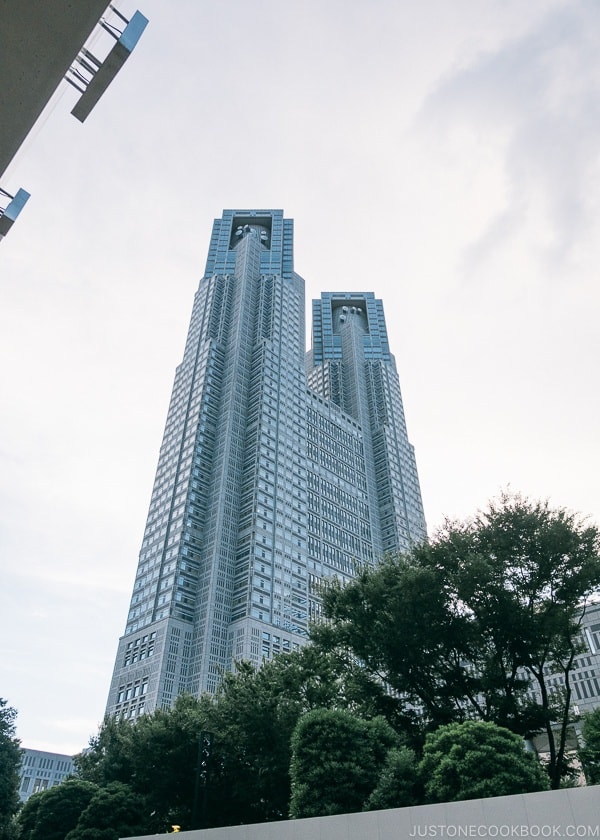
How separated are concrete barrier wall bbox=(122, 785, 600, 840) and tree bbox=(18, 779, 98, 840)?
55.8ft

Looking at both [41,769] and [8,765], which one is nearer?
[8,765]

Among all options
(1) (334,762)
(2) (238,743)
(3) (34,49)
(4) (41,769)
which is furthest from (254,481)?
(4) (41,769)

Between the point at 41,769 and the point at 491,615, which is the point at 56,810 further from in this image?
the point at 41,769

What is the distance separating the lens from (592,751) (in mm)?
18281

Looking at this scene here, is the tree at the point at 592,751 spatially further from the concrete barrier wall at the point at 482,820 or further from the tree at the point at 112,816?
the tree at the point at 112,816

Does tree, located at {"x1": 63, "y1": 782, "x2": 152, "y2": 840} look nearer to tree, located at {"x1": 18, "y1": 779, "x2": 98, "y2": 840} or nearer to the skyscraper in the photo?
A: tree, located at {"x1": 18, "y1": 779, "x2": 98, "y2": 840}

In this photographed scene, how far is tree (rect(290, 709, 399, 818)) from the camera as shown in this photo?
18.1m

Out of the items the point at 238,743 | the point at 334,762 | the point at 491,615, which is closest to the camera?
the point at 334,762

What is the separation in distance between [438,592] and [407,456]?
108 meters

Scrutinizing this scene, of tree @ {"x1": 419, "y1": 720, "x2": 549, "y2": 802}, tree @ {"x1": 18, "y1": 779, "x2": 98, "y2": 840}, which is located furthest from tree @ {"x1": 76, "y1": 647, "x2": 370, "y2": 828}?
tree @ {"x1": 419, "y1": 720, "x2": 549, "y2": 802}

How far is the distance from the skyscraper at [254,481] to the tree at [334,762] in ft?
156

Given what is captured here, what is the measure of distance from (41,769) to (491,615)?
143736 millimetres

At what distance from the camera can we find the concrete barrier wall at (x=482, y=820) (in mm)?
12070

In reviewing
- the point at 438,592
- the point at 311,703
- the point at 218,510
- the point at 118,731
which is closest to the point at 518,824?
the point at 438,592
